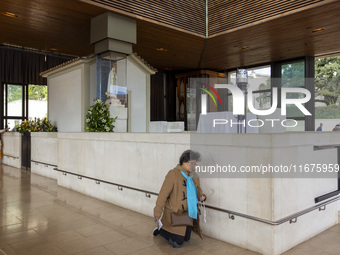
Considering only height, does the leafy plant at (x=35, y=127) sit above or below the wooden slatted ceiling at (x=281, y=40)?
below

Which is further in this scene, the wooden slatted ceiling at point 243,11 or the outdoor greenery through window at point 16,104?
the outdoor greenery through window at point 16,104

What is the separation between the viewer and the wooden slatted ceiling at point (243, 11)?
7516 mm

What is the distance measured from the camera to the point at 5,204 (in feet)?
17.0

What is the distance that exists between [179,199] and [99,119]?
4340mm

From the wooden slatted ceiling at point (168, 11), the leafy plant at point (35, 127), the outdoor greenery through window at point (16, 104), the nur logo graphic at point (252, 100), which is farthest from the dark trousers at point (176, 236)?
the outdoor greenery through window at point (16, 104)

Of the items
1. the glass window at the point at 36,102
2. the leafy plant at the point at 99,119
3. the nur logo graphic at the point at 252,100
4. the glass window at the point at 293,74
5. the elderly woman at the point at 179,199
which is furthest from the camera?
the glass window at the point at 36,102

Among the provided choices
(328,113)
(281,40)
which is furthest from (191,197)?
(328,113)

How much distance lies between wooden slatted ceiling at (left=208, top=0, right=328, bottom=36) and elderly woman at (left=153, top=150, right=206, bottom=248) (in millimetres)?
5828

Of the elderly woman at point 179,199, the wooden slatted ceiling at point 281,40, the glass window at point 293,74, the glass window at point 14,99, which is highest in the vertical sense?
the wooden slatted ceiling at point 281,40

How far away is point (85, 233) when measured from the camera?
12.3ft

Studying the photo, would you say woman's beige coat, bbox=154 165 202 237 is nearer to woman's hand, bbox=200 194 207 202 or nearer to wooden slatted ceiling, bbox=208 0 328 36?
woman's hand, bbox=200 194 207 202

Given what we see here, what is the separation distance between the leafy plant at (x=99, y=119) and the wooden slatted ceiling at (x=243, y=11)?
451 cm

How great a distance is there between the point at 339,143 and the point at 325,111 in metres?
9.98

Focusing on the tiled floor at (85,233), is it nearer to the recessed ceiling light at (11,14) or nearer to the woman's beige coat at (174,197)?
the woman's beige coat at (174,197)
